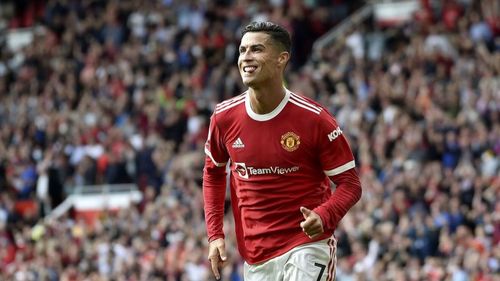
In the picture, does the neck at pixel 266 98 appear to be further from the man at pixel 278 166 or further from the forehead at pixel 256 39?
the forehead at pixel 256 39

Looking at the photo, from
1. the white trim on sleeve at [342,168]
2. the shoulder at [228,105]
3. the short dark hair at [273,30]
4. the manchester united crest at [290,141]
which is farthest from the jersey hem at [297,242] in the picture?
the short dark hair at [273,30]

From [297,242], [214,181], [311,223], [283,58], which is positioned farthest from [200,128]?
[311,223]

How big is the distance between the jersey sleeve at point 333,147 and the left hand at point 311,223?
0.45 meters

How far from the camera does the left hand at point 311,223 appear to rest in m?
6.68

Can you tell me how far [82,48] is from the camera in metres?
24.7

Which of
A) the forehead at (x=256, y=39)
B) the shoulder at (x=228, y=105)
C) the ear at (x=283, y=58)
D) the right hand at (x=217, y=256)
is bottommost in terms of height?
the right hand at (x=217, y=256)

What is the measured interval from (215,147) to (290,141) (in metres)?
0.61

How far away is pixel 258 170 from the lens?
7.19 meters

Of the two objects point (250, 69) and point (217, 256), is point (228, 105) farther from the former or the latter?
A: point (217, 256)

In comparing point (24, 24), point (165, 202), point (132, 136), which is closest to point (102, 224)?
point (165, 202)

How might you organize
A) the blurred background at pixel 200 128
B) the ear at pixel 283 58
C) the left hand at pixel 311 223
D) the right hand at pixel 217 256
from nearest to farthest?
the left hand at pixel 311 223 < the ear at pixel 283 58 < the right hand at pixel 217 256 < the blurred background at pixel 200 128

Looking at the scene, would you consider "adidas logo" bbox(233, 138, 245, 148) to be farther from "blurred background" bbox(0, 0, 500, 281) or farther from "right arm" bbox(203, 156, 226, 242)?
"blurred background" bbox(0, 0, 500, 281)

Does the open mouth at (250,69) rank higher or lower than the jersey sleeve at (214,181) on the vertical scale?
higher

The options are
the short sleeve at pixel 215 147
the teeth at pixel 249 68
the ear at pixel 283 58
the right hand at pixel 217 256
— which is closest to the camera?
the teeth at pixel 249 68
